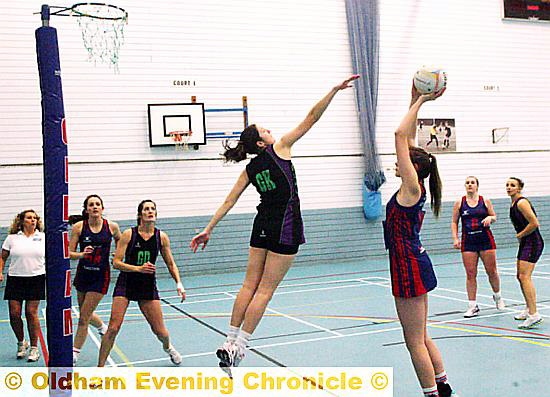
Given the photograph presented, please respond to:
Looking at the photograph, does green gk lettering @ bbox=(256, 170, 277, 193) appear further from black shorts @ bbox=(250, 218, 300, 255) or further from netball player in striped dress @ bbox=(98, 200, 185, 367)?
netball player in striped dress @ bbox=(98, 200, 185, 367)

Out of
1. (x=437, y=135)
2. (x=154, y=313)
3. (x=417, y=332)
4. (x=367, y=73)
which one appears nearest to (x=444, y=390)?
(x=417, y=332)

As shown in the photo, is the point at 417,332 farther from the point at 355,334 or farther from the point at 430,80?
the point at 355,334

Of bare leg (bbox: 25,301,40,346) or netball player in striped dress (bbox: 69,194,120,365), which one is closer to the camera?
netball player in striped dress (bbox: 69,194,120,365)

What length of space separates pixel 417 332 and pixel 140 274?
2.76 meters

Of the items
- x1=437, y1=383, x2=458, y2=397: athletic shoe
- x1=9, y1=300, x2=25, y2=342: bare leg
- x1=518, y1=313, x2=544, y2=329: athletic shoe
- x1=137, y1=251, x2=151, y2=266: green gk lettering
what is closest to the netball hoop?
x1=9, y1=300, x2=25, y2=342: bare leg

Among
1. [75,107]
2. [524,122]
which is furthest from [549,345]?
[524,122]

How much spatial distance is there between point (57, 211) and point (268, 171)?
5.74 feet

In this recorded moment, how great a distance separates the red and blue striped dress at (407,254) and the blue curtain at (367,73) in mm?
10657

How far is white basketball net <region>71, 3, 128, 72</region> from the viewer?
11820mm

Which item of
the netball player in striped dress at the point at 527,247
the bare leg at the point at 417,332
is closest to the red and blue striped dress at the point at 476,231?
the netball player in striped dress at the point at 527,247

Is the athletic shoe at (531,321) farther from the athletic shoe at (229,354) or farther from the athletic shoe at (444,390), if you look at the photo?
the athletic shoe at (229,354)

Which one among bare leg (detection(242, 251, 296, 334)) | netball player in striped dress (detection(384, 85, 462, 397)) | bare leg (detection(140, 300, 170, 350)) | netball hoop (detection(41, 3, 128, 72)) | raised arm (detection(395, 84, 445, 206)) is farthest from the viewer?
netball hoop (detection(41, 3, 128, 72))

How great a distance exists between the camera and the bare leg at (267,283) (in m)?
5.13

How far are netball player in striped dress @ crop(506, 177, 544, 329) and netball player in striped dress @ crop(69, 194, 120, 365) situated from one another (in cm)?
451
